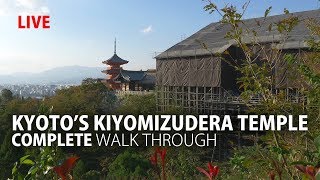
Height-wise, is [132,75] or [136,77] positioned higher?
[132,75]

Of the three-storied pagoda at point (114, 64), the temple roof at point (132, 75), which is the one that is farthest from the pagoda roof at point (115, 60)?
the temple roof at point (132, 75)

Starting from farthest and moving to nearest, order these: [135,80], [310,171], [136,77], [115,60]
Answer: [115,60] < [136,77] < [135,80] < [310,171]

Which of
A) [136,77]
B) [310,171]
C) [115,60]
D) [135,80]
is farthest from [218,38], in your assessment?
[115,60]

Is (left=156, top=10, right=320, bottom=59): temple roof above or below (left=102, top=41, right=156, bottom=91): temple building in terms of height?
above

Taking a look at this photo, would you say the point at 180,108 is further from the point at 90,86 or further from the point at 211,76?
the point at 90,86

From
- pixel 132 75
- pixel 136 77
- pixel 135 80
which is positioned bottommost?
pixel 135 80

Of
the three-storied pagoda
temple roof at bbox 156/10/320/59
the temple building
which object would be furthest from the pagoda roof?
temple roof at bbox 156/10/320/59

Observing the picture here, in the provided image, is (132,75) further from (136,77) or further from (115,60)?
(115,60)

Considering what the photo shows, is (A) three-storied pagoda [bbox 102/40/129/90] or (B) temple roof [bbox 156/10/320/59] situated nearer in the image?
(B) temple roof [bbox 156/10/320/59]

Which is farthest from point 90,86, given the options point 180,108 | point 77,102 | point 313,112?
point 313,112

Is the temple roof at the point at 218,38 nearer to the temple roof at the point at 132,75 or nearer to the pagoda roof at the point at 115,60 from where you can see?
the temple roof at the point at 132,75

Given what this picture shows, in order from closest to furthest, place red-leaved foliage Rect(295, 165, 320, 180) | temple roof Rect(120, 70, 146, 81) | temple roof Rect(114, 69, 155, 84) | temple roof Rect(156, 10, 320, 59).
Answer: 1. red-leaved foliage Rect(295, 165, 320, 180)
2. temple roof Rect(156, 10, 320, 59)
3. temple roof Rect(120, 70, 146, 81)
4. temple roof Rect(114, 69, 155, 84)

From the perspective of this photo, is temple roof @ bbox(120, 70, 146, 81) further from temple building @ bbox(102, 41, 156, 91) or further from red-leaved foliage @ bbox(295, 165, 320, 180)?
red-leaved foliage @ bbox(295, 165, 320, 180)

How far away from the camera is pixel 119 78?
33531mm
